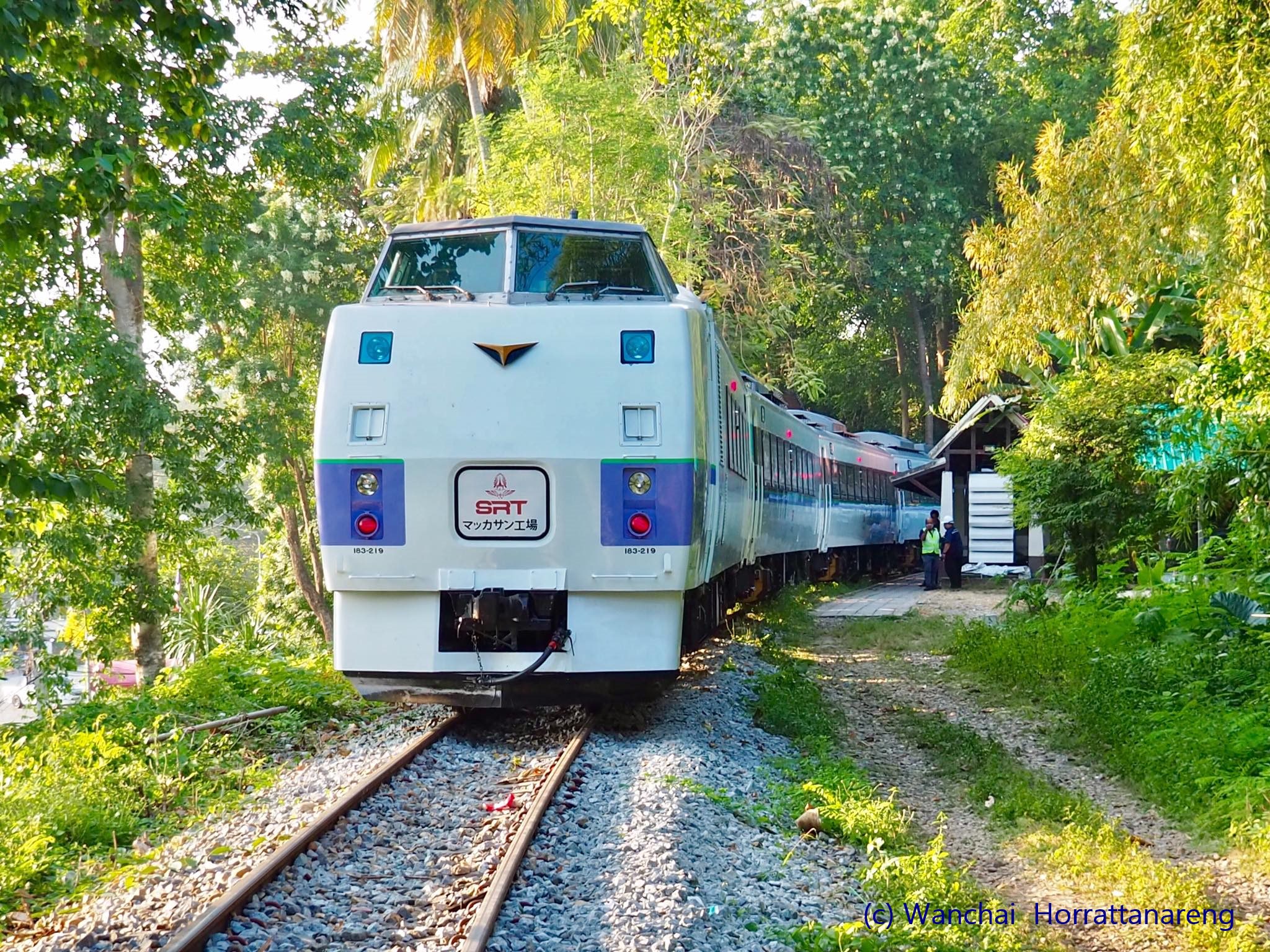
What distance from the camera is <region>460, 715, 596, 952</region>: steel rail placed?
15.4 ft

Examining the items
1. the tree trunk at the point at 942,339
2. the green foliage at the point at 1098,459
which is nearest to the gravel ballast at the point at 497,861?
the green foliage at the point at 1098,459

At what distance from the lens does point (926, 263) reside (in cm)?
3600

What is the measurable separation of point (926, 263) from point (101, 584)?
85.0ft

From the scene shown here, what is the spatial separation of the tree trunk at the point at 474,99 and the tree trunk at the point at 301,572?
31.1 feet

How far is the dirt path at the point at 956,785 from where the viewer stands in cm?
601

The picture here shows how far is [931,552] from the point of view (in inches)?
909

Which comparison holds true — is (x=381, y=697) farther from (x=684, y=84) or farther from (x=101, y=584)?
(x=684, y=84)

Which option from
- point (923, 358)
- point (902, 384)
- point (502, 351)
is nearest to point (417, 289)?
point (502, 351)

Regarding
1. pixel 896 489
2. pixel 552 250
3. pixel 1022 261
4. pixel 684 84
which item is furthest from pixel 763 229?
pixel 552 250

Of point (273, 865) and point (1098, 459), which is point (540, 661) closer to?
point (273, 865)

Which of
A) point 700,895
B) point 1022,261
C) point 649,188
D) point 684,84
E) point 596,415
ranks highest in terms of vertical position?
point 684,84

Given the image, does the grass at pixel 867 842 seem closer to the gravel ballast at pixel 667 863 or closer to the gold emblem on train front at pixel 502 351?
the gravel ballast at pixel 667 863

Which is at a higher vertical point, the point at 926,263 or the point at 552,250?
the point at 926,263

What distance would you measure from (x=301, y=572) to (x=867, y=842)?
85.2 feet
